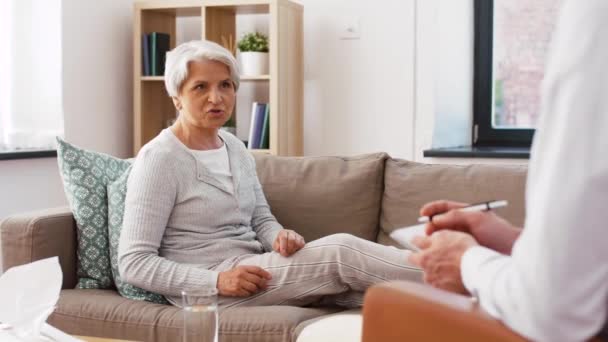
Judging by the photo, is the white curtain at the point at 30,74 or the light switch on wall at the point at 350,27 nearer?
the white curtain at the point at 30,74

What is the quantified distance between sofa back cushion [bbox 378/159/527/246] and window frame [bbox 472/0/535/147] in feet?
5.23

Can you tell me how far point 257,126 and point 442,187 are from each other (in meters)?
1.69

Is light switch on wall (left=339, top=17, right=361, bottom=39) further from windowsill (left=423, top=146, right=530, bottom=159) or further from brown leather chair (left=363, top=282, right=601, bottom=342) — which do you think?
brown leather chair (left=363, top=282, right=601, bottom=342)

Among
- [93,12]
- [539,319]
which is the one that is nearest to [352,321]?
[539,319]

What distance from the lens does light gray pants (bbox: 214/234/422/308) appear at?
2.38 metres

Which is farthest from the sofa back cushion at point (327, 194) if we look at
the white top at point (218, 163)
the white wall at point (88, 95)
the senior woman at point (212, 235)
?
the white wall at point (88, 95)

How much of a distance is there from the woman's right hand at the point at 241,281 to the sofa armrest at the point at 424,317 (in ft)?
3.73

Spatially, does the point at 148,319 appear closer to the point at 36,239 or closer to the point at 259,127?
the point at 36,239

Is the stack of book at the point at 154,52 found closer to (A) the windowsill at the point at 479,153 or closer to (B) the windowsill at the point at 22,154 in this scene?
(B) the windowsill at the point at 22,154

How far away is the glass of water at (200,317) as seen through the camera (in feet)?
5.18

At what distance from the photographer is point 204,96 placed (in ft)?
8.46

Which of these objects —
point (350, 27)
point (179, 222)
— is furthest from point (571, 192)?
point (350, 27)

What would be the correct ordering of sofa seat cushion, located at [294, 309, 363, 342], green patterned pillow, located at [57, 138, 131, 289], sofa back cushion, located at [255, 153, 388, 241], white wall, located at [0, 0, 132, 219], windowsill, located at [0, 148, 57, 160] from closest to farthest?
sofa seat cushion, located at [294, 309, 363, 342]
green patterned pillow, located at [57, 138, 131, 289]
sofa back cushion, located at [255, 153, 388, 241]
windowsill, located at [0, 148, 57, 160]
white wall, located at [0, 0, 132, 219]

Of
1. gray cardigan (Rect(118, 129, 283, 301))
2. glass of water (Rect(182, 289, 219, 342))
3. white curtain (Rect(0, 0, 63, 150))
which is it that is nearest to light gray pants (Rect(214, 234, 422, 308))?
gray cardigan (Rect(118, 129, 283, 301))
